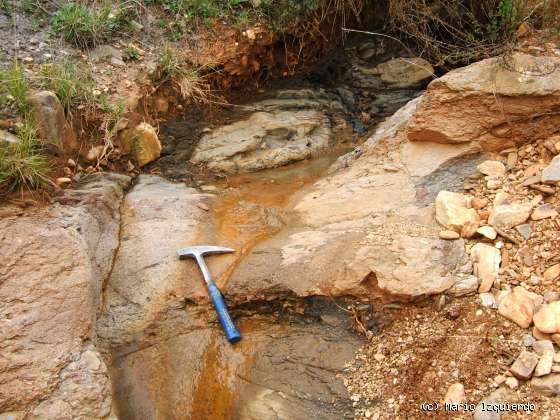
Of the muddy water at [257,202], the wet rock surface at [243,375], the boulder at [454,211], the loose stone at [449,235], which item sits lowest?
the wet rock surface at [243,375]

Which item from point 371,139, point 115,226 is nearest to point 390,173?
point 371,139

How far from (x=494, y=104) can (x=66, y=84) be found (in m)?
2.53

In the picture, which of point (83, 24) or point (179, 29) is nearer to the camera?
point (83, 24)

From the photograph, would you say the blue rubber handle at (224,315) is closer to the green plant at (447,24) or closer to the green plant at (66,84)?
the green plant at (66,84)

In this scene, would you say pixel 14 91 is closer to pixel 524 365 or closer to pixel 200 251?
pixel 200 251

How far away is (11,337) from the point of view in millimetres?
2064

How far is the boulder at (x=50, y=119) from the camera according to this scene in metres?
2.98

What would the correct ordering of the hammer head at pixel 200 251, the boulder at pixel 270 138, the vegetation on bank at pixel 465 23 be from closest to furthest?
the hammer head at pixel 200 251 → the vegetation on bank at pixel 465 23 → the boulder at pixel 270 138

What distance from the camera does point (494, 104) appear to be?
2857 mm

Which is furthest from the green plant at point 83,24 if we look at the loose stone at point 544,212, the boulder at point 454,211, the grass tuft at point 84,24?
the loose stone at point 544,212

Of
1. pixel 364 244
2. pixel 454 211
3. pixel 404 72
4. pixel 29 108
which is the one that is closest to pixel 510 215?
pixel 454 211

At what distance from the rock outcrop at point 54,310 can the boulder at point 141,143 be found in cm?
71

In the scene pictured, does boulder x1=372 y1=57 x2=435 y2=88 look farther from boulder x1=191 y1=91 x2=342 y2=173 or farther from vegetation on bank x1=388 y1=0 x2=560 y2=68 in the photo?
boulder x1=191 y1=91 x2=342 y2=173

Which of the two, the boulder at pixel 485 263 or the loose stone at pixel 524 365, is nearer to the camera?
the loose stone at pixel 524 365
